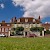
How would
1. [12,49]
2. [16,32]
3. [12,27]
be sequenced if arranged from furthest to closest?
[12,27], [16,32], [12,49]

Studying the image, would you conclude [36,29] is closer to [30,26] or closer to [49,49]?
[30,26]

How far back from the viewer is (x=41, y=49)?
11695 millimetres

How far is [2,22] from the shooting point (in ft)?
432

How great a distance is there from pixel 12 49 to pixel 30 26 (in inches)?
4534

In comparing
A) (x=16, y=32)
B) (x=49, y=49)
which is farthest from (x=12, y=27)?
(x=49, y=49)

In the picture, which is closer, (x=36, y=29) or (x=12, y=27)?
(x=36, y=29)

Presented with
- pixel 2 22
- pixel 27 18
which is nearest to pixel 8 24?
pixel 2 22

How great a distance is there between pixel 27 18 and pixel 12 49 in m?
120

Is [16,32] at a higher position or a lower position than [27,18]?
lower

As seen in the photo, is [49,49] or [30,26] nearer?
[49,49]

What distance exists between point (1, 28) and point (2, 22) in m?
5.68

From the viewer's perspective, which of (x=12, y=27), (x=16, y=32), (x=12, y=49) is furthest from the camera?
(x=12, y=27)

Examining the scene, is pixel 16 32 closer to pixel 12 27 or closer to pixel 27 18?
pixel 12 27

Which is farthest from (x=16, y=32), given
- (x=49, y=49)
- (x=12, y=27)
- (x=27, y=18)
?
(x=49, y=49)
